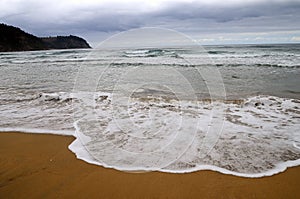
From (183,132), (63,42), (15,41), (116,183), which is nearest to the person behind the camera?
(116,183)

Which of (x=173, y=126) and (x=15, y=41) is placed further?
(x=15, y=41)

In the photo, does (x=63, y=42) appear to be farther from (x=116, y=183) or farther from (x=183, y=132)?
(x=116, y=183)

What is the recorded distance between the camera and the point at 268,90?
948cm

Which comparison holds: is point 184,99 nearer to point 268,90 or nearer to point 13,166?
point 268,90

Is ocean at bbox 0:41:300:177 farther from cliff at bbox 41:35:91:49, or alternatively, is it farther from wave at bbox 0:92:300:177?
cliff at bbox 41:35:91:49

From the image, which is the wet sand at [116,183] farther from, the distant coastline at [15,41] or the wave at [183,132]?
the distant coastline at [15,41]

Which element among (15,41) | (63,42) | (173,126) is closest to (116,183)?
(173,126)

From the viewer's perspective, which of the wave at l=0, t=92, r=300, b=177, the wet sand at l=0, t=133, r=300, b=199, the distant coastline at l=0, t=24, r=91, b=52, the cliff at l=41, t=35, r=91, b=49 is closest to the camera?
the wet sand at l=0, t=133, r=300, b=199

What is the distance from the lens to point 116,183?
3.08m

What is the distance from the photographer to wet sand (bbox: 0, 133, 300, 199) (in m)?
2.85

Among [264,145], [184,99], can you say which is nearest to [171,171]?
[264,145]

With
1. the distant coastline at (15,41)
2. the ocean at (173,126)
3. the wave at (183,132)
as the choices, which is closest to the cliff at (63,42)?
the distant coastline at (15,41)

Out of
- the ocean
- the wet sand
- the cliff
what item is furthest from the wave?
the cliff

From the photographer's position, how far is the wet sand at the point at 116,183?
2848 mm
